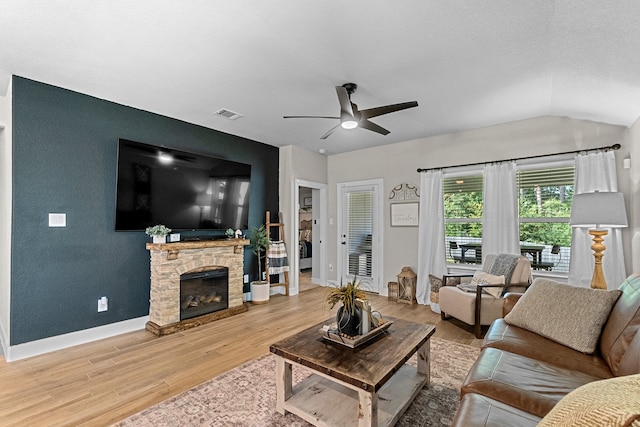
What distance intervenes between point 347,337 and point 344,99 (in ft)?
6.66

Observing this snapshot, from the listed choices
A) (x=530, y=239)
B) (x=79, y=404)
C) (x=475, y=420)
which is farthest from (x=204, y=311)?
(x=530, y=239)

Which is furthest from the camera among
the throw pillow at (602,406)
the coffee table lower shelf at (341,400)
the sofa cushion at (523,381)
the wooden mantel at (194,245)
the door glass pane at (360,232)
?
the door glass pane at (360,232)

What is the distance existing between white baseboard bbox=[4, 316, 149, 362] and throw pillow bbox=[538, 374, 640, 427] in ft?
13.4

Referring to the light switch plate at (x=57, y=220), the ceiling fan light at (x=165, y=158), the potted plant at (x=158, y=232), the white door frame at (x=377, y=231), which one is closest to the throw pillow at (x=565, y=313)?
the white door frame at (x=377, y=231)

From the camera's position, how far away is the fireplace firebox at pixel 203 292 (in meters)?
3.86

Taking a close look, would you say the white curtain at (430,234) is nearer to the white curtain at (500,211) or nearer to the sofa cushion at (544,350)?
the white curtain at (500,211)

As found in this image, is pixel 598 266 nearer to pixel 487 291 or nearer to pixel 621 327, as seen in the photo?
pixel 487 291

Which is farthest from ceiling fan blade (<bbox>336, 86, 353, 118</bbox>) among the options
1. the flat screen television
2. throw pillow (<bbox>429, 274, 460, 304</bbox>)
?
throw pillow (<bbox>429, 274, 460, 304</bbox>)

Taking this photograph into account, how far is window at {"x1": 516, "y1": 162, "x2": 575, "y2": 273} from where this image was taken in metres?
3.86

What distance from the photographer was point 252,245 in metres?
5.01

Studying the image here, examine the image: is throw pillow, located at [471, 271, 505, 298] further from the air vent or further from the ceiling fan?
the air vent

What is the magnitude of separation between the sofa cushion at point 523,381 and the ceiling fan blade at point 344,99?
7.29 ft

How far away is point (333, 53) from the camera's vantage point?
2480 millimetres

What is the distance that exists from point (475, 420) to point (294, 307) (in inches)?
139
